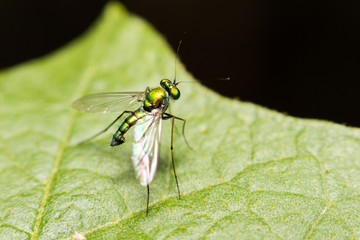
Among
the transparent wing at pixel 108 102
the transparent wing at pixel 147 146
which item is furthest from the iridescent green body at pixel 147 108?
the transparent wing at pixel 108 102

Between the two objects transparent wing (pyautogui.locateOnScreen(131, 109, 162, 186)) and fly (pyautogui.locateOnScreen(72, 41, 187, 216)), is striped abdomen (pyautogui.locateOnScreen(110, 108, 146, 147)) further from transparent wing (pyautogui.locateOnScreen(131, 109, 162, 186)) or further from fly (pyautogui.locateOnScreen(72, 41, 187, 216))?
transparent wing (pyautogui.locateOnScreen(131, 109, 162, 186))

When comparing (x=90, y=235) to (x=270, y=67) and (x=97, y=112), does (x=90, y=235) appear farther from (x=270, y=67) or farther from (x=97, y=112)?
(x=270, y=67)

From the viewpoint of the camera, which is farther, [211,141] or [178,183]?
[211,141]

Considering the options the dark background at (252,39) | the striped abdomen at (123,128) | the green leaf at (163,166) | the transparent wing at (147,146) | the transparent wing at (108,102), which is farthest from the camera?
the dark background at (252,39)

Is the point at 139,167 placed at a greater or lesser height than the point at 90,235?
greater

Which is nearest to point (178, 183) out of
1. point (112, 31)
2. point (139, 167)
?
point (139, 167)

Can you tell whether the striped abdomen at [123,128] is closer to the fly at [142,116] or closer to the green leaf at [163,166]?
the fly at [142,116]

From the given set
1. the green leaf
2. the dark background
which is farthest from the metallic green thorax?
the dark background
